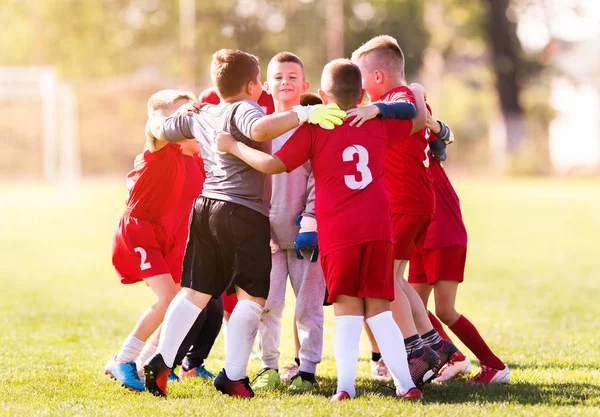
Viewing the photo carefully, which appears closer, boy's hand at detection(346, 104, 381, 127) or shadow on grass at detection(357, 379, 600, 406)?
boy's hand at detection(346, 104, 381, 127)

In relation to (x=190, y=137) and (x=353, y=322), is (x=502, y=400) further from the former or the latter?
(x=190, y=137)

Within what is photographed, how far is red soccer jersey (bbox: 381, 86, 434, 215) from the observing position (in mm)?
5242

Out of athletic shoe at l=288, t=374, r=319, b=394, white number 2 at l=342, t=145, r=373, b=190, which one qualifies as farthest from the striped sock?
white number 2 at l=342, t=145, r=373, b=190

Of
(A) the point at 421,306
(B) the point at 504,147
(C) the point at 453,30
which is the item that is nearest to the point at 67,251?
(A) the point at 421,306

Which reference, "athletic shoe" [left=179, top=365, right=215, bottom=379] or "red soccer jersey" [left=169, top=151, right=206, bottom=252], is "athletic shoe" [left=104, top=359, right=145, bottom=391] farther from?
"red soccer jersey" [left=169, top=151, right=206, bottom=252]

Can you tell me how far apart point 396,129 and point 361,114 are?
0.27 m

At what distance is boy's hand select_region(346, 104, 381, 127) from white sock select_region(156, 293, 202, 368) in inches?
49.7

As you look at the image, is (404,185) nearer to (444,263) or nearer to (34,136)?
(444,263)

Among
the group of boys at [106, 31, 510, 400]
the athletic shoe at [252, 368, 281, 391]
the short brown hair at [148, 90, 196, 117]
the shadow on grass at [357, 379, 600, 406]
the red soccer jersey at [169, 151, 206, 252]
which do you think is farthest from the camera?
the red soccer jersey at [169, 151, 206, 252]

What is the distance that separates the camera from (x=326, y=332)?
7.75 metres

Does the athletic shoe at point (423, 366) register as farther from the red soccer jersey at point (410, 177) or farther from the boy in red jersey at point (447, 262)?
the red soccer jersey at point (410, 177)

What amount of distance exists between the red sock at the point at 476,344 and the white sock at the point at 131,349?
1.80m

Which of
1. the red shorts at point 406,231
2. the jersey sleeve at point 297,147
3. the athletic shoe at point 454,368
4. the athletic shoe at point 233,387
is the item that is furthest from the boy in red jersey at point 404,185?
the athletic shoe at point 233,387

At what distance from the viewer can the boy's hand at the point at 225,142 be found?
15.9 ft
